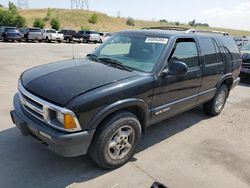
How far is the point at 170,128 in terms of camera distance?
4949mm

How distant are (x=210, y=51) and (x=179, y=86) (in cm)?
136

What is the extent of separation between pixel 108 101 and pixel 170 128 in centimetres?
222

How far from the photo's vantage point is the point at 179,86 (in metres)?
4.18

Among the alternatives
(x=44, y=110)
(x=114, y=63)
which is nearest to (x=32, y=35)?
(x=114, y=63)

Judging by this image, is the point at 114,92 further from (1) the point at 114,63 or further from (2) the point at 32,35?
(2) the point at 32,35

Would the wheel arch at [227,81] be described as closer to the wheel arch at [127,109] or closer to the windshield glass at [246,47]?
the wheel arch at [127,109]

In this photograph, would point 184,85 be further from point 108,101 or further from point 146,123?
point 108,101

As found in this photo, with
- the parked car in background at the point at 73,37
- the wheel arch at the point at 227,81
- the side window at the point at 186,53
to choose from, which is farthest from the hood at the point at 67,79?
the parked car in background at the point at 73,37

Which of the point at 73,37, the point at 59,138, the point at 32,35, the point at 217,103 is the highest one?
the point at 59,138

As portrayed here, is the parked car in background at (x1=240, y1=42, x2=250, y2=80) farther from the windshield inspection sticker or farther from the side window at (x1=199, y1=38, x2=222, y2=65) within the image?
the windshield inspection sticker

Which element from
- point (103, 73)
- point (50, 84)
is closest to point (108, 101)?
point (103, 73)

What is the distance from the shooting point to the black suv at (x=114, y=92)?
2.95 metres

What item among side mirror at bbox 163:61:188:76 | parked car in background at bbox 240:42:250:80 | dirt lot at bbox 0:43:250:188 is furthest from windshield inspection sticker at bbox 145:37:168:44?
parked car in background at bbox 240:42:250:80

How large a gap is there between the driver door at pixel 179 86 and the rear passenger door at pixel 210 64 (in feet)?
0.69
